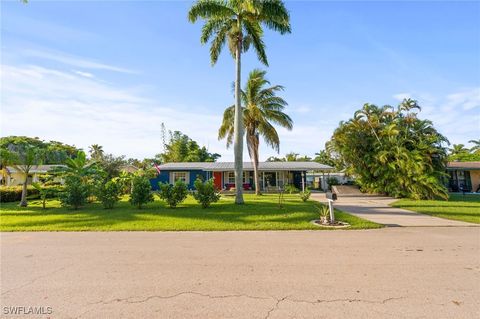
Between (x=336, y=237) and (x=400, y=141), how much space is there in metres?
16.8

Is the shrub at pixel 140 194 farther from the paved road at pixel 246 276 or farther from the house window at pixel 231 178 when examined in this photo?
the house window at pixel 231 178

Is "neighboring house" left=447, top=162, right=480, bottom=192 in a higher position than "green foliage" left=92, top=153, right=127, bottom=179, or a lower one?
lower

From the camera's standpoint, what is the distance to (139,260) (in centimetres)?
528

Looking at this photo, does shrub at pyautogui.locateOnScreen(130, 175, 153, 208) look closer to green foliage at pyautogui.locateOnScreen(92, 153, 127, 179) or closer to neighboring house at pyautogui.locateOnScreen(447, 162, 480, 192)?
green foliage at pyautogui.locateOnScreen(92, 153, 127, 179)

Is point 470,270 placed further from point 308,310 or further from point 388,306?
point 308,310

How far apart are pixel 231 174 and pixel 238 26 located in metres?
17.1

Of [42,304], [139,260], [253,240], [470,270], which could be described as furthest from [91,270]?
[470,270]

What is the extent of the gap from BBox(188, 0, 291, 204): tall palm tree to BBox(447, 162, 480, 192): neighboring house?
2714 cm

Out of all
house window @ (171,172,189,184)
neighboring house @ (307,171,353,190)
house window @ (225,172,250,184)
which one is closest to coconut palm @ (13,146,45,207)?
house window @ (171,172,189,184)

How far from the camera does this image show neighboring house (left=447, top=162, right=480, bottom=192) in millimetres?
27969

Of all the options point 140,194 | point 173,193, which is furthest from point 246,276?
point 140,194

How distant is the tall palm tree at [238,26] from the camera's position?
43.2 feet

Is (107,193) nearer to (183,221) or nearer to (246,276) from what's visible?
(183,221)

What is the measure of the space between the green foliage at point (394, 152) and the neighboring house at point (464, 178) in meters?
12.1
